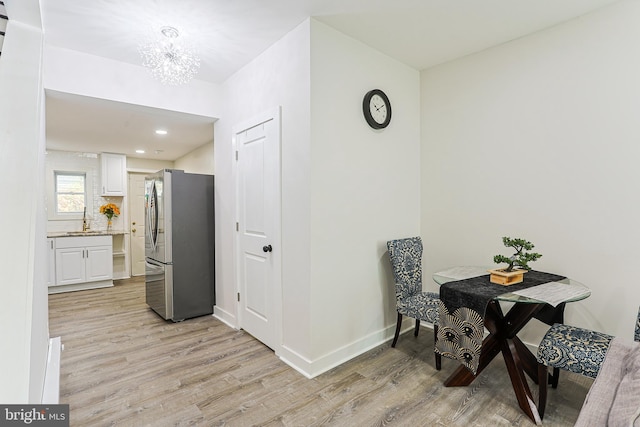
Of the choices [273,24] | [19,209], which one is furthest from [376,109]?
[19,209]

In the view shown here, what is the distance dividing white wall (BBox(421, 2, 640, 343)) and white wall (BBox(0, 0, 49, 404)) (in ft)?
10.2

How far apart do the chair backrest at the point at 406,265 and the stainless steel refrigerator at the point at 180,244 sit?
7.37ft

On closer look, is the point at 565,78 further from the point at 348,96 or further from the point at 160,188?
the point at 160,188

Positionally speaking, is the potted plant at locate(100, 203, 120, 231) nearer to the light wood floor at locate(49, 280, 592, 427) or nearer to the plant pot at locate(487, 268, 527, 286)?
the light wood floor at locate(49, 280, 592, 427)

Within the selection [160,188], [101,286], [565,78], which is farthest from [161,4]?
[101,286]

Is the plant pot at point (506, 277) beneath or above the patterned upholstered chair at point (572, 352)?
above

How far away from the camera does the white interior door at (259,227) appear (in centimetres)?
273

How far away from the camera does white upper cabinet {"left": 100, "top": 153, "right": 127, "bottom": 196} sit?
5754 mm

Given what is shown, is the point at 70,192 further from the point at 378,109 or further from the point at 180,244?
the point at 378,109

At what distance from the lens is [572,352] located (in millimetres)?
1755

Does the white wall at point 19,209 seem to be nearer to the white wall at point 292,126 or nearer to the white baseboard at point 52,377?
the white baseboard at point 52,377

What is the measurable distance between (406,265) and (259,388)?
1585 millimetres

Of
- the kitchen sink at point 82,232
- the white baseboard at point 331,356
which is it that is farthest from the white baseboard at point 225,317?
the kitchen sink at point 82,232

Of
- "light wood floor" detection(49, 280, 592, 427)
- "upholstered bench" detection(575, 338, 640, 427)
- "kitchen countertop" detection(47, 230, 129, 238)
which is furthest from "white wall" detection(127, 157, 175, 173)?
"upholstered bench" detection(575, 338, 640, 427)
